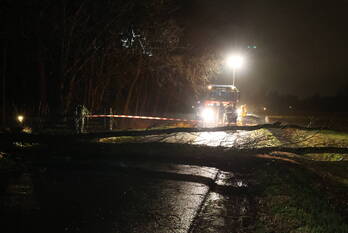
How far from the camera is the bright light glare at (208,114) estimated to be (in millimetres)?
20345

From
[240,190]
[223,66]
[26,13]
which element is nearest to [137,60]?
[223,66]

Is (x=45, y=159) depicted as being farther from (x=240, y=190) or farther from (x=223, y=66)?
(x=223, y=66)

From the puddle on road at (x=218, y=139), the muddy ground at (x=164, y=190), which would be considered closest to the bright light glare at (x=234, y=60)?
the puddle on road at (x=218, y=139)

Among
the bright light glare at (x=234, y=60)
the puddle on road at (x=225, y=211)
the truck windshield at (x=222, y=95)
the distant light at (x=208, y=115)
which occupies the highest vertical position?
the bright light glare at (x=234, y=60)

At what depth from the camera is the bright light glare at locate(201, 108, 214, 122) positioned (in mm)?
20345

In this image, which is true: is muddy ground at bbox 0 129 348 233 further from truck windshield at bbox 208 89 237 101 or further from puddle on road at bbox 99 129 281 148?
truck windshield at bbox 208 89 237 101

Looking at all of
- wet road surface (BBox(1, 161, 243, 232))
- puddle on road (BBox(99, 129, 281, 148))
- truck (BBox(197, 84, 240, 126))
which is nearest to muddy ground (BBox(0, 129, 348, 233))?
wet road surface (BBox(1, 161, 243, 232))

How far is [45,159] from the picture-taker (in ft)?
27.8

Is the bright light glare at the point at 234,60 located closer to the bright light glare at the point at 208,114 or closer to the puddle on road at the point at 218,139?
the bright light glare at the point at 208,114

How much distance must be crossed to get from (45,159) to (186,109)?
152 ft

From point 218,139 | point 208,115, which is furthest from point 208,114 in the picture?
point 218,139

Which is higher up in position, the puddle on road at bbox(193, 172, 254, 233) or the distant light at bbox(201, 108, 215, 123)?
the distant light at bbox(201, 108, 215, 123)

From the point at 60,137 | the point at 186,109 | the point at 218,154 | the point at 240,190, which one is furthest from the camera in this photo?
the point at 186,109

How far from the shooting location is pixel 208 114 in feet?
66.9
